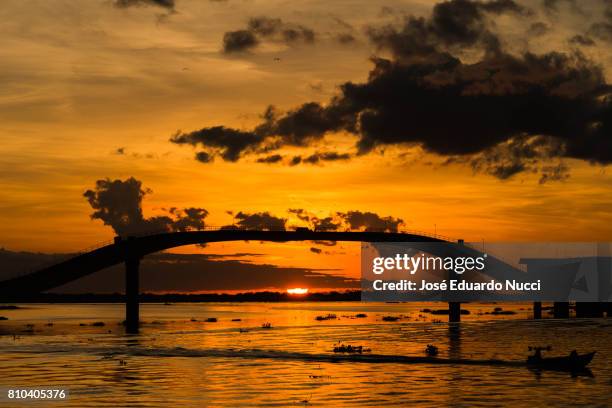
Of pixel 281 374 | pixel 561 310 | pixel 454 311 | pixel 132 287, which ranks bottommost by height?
pixel 281 374

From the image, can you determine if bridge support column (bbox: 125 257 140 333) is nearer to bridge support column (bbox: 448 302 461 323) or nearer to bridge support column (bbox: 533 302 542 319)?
bridge support column (bbox: 448 302 461 323)

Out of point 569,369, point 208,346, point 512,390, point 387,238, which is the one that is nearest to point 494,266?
point 387,238

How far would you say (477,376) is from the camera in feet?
201

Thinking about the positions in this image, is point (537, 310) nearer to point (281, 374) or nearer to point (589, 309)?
point (589, 309)

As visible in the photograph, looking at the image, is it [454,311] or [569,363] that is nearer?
[569,363]

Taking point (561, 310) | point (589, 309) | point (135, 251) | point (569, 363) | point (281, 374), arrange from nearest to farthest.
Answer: point (281, 374)
point (569, 363)
point (135, 251)
point (561, 310)
point (589, 309)

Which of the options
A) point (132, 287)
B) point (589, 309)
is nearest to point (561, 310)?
point (589, 309)

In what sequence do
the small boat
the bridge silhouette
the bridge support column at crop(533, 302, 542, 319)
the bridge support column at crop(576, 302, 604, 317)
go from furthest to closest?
the bridge support column at crop(576, 302, 604, 317), the bridge support column at crop(533, 302, 542, 319), the bridge silhouette, the small boat

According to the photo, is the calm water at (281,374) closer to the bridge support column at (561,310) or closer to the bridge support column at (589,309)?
the bridge support column at (561,310)

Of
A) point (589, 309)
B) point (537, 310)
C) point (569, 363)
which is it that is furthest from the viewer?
point (589, 309)

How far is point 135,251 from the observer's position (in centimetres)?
14775

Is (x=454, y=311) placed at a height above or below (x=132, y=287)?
below

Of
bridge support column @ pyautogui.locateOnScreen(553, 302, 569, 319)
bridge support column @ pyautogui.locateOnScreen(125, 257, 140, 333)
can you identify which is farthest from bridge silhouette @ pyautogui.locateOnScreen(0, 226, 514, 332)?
bridge support column @ pyautogui.locateOnScreen(553, 302, 569, 319)

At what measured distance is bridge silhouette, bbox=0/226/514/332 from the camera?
452 feet
